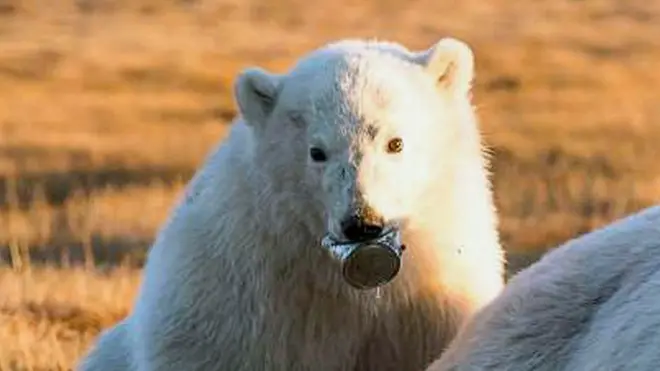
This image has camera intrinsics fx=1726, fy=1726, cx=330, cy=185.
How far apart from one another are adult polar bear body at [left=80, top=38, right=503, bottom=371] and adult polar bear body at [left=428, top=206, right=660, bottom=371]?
94 centimetres

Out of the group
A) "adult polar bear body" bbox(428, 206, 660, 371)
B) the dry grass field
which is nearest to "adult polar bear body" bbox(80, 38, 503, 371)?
"adult polar bear body" bbox(428, 206, 660, 371)

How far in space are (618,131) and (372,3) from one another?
55.0ft

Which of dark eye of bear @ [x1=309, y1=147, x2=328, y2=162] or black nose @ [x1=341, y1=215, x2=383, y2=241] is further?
dark eye of bear @ [x1=309, y1=147, x2=328, y2=162]

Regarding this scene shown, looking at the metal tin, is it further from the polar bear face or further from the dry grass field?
the dry grass field

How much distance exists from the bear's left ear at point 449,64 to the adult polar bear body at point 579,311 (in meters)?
Answer: 1.46

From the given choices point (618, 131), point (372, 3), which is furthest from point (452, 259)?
point (372, 3)

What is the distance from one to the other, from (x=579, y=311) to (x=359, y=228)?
1017 mm

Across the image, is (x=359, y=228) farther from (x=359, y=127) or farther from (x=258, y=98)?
(x=258, y=98)

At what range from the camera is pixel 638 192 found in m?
11.4

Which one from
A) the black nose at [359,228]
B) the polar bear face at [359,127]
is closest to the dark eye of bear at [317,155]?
the polar bear face at [359,127]

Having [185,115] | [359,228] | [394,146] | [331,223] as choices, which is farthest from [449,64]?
[185,115]

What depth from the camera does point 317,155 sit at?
4188mm

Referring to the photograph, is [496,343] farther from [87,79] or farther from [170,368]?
[87,79]

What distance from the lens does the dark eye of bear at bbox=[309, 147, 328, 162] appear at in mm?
4164
